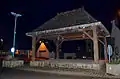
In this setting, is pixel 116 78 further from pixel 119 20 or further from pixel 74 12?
pixel 119 20

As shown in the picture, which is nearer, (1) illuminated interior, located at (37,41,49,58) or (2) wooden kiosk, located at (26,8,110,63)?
(2) wooden kiosk, located at (26,8,110,63)

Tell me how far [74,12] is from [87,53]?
36.8 feet

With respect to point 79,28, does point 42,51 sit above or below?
below

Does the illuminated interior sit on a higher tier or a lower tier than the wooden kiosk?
lower

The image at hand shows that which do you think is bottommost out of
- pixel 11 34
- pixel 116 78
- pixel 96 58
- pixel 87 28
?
pixel 116 78

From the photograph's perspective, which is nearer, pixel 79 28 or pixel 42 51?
pixel 79 28

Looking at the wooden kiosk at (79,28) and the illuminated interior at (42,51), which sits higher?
the wooden kiosk at (79,28)

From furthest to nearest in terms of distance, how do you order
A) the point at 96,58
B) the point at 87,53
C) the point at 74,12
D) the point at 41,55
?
the point at 41,55, the point at 87,53, the point at 74,12, the point at 96,58

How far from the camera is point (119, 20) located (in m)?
26.6

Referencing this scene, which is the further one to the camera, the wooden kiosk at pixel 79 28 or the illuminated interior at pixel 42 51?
the illuminated interior at pixel 42 51

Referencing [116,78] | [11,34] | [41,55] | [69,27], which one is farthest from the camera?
[11,34]

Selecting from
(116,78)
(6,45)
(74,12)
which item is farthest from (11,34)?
(116,78)

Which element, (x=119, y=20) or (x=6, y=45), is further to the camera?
(x=6, y=45)

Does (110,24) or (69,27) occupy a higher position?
(110,24)
